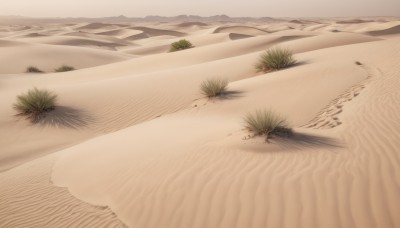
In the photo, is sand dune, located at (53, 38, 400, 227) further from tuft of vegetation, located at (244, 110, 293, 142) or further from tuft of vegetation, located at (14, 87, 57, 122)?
tuft of vegetation, located at (14, 87, 57, 122)

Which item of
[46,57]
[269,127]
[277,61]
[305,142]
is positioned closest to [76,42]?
[46,57]

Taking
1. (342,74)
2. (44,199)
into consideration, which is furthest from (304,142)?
(342,74)

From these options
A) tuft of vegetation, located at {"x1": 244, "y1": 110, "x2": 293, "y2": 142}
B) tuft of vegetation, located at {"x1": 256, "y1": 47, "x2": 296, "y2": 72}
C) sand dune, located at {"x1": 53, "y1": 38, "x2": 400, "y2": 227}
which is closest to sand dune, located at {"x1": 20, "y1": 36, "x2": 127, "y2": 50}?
tuft of vegetation, located at {"x1": 256, "y1": 47, "x2": 296, "y2": 72}

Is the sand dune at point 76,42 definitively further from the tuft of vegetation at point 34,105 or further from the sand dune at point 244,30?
the tuft of vegetation at point 34,105

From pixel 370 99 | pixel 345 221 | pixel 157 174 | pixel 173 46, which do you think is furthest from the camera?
pixel 173 46

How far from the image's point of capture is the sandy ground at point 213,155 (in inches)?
150

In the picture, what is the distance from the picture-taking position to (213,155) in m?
5.22

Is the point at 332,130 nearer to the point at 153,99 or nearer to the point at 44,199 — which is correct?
the point at 44,199

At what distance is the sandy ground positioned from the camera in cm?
382

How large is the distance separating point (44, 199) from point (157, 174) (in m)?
1.72

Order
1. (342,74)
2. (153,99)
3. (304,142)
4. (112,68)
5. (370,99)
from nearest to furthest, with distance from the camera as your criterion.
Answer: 1. (304,142)
2. (370,99)
3. (342,74)
4. (153,99)
5. (112,68)

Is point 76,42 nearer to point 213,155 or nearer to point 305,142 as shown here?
point 213,155

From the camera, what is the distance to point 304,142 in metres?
5.29

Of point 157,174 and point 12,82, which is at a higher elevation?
point 12,82
